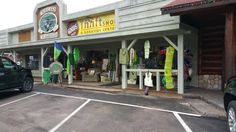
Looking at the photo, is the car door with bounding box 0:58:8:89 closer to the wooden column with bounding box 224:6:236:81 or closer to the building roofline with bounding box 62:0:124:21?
the building roofline with bounding box 62:0:124:21

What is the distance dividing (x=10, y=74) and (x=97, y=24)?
15.9 ft

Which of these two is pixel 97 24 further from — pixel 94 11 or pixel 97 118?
pixel 97 118

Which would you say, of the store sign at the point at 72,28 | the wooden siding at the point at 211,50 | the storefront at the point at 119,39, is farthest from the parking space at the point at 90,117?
the store sign at the point at 72,28

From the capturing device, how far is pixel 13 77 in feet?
31.8

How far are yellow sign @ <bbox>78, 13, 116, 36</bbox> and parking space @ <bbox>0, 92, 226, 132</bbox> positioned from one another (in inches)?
161

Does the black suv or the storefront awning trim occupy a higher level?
the storefront awning trim

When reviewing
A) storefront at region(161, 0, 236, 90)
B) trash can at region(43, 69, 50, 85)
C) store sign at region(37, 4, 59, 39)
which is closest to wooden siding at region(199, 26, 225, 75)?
storefront at region(161, 0, 236, 90)

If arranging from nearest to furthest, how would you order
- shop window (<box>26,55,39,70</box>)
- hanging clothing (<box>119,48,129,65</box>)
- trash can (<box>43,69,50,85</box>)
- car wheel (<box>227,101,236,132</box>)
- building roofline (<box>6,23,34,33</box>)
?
car wheel (<box>227,101,236,132</box>)
hanging clothing (<box>119,48,129,65</box>)
trash can (<box>43,69,50,85</box>)
building roofline (<box>6,23,34,33</box>)
shop window (<box>26,55,39,70</box>)

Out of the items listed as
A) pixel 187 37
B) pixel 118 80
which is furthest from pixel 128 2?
pixel 118 80

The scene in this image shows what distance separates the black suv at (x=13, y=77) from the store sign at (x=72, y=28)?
126 inches

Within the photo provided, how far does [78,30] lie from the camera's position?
11.7m

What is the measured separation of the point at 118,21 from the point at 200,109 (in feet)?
18.1

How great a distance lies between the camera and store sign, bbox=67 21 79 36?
38.6 feet

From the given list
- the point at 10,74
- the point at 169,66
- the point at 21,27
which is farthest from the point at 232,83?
the point at 21,27
